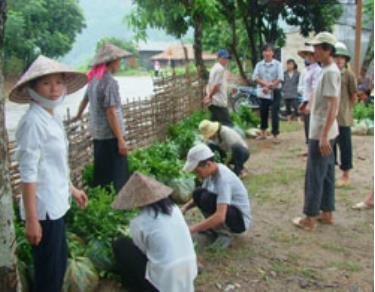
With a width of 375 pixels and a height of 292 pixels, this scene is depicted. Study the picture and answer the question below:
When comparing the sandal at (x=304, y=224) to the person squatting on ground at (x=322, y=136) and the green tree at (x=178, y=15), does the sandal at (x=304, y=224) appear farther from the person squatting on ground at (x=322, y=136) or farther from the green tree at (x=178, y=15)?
the green tree at (x=178, y=15)

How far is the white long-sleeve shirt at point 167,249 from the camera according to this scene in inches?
118

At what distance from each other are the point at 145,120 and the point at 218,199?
3.05 meters

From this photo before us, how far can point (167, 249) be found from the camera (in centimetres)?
301

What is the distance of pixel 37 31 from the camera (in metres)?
27.5

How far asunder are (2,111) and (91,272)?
4.73 ft

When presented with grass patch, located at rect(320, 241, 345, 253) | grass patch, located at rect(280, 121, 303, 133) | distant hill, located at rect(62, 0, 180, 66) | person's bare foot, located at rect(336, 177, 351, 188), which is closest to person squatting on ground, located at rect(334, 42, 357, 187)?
person's bare foot, located at rect(336, 177, 351, 188)

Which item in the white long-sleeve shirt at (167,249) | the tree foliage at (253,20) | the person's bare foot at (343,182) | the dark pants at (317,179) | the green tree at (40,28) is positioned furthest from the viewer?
the green tree at (40,28)

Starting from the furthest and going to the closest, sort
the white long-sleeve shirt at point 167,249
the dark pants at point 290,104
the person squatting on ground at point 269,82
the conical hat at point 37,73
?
1. the dark pants at point 290,104
2. the person squatting on ground at point 269,82
3. the white long-sleeve shirt at point 167,249
4. the conical hat at point 37,73

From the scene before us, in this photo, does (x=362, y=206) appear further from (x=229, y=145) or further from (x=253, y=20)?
(x=253, y=20)

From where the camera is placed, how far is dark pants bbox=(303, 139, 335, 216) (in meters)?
4.58

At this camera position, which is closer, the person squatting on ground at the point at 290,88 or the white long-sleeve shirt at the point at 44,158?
the white long-sleeve shirt at the point at 44,158

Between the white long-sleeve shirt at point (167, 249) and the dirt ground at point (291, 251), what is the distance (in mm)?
726

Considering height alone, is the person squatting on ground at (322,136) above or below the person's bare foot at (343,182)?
above

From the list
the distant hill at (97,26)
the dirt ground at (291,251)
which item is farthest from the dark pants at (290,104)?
the distant hill at (97,26)
